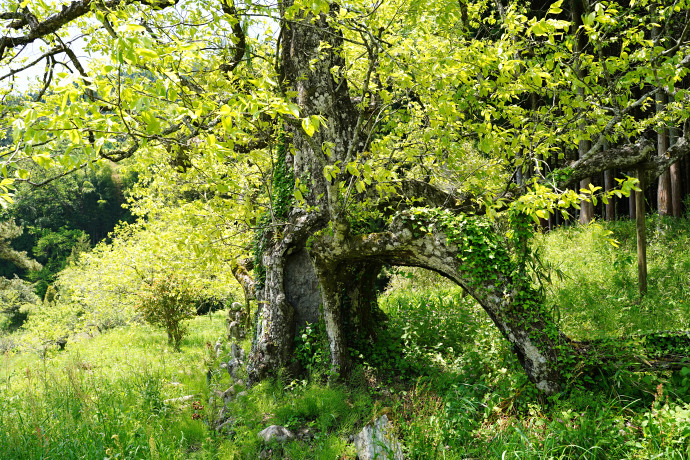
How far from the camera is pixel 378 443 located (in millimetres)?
3891

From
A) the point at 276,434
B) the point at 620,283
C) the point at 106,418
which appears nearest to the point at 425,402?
the point at 276,434

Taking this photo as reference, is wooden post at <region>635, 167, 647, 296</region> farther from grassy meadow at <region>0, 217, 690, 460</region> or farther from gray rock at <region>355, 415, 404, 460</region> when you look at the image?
gray rock at <region>355, 415, 404, 460</region>

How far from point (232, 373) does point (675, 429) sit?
18.9 feet

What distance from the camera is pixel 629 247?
8.76m

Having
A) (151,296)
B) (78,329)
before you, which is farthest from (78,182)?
(151,296)

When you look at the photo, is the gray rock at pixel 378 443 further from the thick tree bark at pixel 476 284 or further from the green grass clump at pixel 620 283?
the green grass clump at pixel 620 283

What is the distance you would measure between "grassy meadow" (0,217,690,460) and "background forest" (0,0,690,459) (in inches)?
1.4

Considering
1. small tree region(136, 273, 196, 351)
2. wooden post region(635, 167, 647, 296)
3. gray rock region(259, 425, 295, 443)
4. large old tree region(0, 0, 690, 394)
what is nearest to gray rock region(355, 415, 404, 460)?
gray rock region(259, 425, 295, 443)

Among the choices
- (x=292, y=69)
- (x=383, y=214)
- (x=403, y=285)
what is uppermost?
(x=292, y=69)

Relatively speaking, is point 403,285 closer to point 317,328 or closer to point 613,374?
point 317,328

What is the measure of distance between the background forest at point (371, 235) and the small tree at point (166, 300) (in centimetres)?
232

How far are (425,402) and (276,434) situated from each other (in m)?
1.64

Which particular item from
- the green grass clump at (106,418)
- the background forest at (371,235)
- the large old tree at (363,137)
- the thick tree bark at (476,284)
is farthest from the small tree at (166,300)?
the thick tree bark at (476,284)

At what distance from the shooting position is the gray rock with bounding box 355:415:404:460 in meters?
3.78
